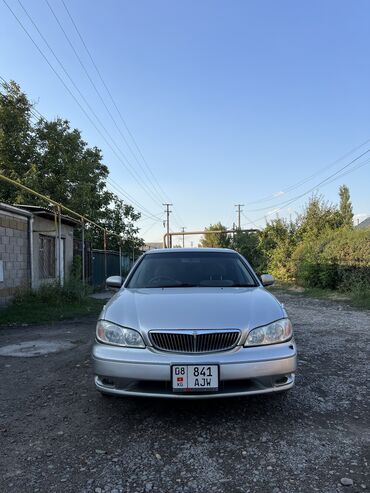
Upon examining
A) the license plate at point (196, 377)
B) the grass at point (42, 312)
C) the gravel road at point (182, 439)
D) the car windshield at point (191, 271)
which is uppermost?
the car windshield at point (191, 271)

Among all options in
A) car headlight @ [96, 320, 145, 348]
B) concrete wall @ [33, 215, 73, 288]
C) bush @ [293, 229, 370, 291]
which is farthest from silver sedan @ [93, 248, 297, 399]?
bush @ [293, 229, 370, 291]

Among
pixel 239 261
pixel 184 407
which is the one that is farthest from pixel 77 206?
pixel 184 407

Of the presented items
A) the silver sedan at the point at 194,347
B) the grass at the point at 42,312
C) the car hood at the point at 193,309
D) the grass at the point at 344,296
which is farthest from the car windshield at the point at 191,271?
the grass at the point at 344,296

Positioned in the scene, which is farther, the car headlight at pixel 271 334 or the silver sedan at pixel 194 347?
the car headlight at pixel 271 334

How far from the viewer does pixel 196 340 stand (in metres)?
3.20

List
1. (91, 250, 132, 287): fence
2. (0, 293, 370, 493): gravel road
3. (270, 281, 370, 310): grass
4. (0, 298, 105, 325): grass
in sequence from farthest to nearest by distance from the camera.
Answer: (91, 250, 132, 287): fence → (270, 281, 370, 310): grass → (0, 298, 105, 325): grass → (0, 293, 370, 493): gravel road

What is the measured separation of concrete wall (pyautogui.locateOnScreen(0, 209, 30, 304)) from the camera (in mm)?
9977

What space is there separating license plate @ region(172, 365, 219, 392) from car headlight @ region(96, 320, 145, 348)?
382 mm

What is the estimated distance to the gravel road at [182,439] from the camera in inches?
102

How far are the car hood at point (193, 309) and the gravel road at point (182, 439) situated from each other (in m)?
0.81

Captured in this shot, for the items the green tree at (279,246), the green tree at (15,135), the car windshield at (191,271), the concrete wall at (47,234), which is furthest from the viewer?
the green tree at (279,246)

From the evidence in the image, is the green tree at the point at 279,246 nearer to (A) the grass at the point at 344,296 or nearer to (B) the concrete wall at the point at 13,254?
(A) the grass at the point at 344,296

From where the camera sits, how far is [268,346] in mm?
3297

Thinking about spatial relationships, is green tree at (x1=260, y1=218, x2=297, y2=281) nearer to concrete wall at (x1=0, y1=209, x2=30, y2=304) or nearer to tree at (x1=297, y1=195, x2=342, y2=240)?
tree at (x1=297, y1=195, x2=342, y2=240)
